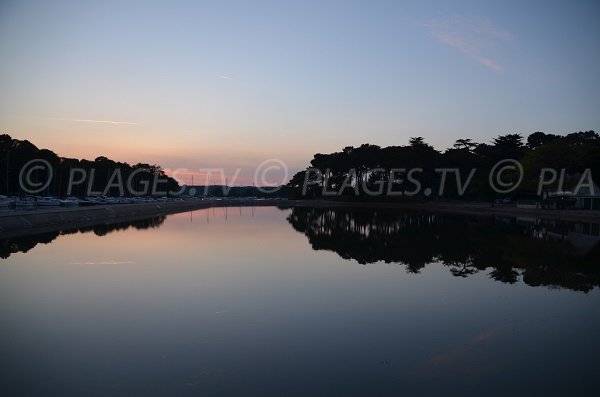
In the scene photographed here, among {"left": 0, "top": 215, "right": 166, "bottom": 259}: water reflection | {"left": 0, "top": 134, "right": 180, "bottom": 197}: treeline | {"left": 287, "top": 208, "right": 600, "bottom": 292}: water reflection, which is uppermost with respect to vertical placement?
{"left": 0, "top": 134, "right": 180, "bottom": 197}: treeline

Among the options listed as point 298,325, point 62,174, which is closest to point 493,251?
point 298,325

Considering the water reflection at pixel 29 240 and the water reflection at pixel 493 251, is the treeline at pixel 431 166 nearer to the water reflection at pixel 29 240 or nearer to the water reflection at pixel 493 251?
the water reflection at pixel 493 251

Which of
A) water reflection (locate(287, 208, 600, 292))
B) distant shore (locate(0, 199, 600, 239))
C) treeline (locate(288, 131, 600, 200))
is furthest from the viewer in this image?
treeline (locate(288, 131, 600, 200))

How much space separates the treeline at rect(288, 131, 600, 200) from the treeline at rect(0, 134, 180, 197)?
139ft

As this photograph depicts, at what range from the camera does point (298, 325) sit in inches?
381

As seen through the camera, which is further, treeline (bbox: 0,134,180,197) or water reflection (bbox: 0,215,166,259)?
treeline (bbox: 0,134,180,197)

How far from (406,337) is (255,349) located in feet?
9.84

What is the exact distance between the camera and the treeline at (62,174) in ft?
235

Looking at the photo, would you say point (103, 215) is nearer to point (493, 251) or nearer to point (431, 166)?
point (493, 251)

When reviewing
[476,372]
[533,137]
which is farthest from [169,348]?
[533,137]

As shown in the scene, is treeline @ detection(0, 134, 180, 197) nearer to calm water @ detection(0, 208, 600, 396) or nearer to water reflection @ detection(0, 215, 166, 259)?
water reflection @ detection(0, 215, 166, 259)

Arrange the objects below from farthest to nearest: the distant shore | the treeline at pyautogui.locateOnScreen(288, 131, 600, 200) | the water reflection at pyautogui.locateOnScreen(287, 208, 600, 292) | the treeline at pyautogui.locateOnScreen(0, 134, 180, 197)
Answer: the treeline at pyautogui.locateOnScreen(0, 134, 180, 197), the treeline at pyautogui.locateOnScreen(288, 131, 600, 200), the distant shore, the water reflection at pyautogui.locateOnScreen(287, 208, 600, 292)

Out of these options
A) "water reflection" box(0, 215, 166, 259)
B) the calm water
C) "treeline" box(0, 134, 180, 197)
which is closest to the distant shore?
"water reflection" box(0, 215, 166, 259)

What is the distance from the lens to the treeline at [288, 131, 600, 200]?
5925 cm
